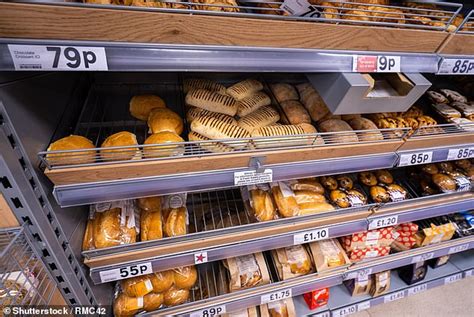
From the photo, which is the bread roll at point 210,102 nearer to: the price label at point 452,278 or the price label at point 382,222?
the price label at point 382,222

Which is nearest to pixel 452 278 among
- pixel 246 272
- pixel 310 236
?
pixel 310 236

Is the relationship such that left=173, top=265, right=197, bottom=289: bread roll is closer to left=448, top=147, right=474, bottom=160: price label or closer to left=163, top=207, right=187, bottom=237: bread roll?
left=163, top=207, right=187, bottom=237: bread roll

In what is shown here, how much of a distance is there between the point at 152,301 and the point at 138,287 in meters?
0.09

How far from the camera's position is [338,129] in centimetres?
94

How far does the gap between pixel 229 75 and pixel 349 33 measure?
25.9 inches

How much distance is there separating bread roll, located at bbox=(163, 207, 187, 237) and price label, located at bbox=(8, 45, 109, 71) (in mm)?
574

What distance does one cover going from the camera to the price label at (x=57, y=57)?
0.46m

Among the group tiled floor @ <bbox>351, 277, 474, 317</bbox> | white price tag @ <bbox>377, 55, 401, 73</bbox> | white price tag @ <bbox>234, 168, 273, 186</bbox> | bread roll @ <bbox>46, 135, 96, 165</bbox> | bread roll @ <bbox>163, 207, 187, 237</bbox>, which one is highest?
white price tag @ <bbox>377, 55, 401, 73</bbox>

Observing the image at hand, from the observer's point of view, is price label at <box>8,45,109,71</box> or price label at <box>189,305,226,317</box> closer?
price label at <box>8,45,109,71</box>

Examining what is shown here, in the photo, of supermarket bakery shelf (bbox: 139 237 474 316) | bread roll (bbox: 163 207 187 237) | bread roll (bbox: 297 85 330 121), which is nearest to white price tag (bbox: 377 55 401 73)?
bread roll (bbox: 297 85 330 121)

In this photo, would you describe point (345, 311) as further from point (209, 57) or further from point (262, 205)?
point (209, 57)

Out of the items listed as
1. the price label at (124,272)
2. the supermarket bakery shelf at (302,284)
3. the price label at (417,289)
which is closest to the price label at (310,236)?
the supermarket bakery shelf at (302,284)

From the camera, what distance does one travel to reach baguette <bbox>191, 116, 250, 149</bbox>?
79cm

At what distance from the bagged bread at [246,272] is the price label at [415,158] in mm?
731
